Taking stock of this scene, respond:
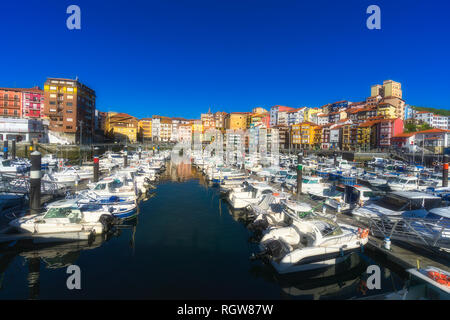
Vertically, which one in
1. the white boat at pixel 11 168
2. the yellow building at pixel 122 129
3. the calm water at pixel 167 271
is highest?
the yellow building at pixel 122 129

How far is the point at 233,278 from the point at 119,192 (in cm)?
1291

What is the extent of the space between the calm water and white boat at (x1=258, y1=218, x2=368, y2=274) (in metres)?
0.55

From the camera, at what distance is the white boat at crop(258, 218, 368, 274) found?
9.98m

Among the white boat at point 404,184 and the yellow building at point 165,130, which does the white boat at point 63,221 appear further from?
the yellow building at point 165,130

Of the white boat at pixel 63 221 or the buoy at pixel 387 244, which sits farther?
the white boat at pixel 63 221

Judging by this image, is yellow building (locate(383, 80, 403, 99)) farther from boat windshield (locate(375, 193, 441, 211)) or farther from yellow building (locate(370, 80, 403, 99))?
boat windshield (locate(375, 193, 441, 211))

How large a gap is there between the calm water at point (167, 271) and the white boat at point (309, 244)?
0.55 meters

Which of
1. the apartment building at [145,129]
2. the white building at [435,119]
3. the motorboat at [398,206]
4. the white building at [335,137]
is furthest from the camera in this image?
the white building at [435,119]

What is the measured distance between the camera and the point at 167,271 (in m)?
10.5

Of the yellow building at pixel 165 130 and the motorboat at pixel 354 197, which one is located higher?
the yellow building at pixel 165 130

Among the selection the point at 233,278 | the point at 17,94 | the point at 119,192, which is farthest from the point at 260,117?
the point at 233,278

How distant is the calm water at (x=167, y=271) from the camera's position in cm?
918

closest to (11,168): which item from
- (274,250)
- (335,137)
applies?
(274,250)
